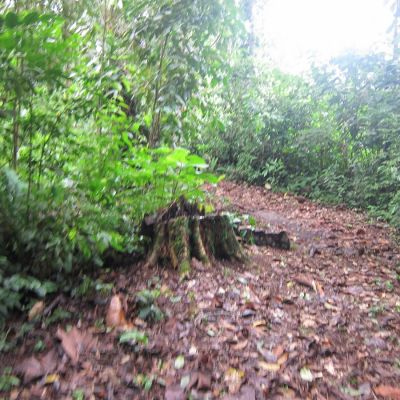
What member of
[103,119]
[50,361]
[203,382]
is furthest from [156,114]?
[203,382]

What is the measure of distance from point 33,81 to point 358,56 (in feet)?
25.8

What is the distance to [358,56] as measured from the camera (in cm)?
825

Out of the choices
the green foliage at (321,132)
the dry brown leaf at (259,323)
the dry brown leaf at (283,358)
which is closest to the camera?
the dry brown leaf at (283,358)

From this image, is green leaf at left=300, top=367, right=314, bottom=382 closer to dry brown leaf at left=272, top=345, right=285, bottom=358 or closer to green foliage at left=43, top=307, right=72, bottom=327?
dry brown leaf at left=272, top=345, right=285, bottom=358

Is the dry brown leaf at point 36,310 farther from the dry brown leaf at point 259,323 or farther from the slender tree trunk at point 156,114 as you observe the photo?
the slender tree trunk at point 156,114

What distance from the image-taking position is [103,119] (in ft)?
11.1

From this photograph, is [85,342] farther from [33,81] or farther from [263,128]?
[263,128]

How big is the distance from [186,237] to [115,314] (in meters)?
1.36

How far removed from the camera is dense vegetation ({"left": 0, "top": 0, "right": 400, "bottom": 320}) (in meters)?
2.60

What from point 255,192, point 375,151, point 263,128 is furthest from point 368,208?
point 263,128

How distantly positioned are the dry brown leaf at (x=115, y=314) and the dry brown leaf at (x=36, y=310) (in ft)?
1.60

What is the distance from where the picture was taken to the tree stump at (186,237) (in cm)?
376

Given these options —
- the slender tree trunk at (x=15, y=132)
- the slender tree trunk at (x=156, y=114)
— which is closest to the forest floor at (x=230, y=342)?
the slender tree trunk at (x=15, y=132)

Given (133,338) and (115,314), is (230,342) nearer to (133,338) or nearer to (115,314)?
(133,338)
